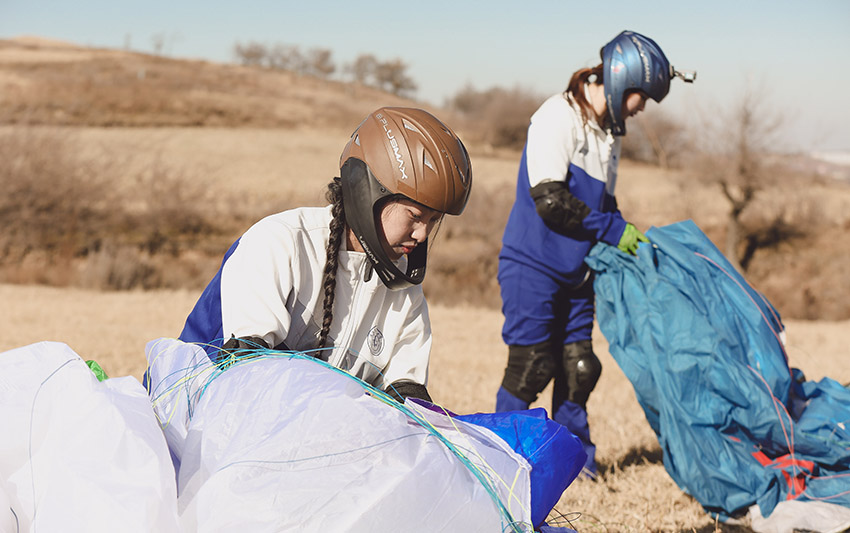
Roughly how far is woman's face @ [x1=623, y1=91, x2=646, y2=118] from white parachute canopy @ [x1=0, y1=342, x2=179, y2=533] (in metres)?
3.24

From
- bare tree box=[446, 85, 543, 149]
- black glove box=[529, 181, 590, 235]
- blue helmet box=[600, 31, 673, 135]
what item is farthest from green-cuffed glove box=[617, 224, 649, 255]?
bare tree box=[446, 85, 543, 149]

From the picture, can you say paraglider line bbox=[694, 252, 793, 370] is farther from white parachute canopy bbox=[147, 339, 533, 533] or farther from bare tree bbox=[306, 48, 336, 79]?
bare tree bbox=[306, 48, 336, 79]

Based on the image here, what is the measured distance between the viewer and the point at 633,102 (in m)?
4.45

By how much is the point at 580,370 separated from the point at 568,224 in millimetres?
843

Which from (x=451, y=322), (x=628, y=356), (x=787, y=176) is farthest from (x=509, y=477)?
(x=787, y=176)

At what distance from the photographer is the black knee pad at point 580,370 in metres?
4.55

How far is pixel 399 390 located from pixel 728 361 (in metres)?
2.23

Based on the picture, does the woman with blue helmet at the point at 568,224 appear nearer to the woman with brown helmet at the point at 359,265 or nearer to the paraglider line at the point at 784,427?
the paraglider line at the point at 784,427

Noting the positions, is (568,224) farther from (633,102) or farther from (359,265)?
(359,265)

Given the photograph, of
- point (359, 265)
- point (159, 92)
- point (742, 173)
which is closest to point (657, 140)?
point (742, 173)

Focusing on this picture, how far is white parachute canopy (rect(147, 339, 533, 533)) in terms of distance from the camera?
5.73 feet

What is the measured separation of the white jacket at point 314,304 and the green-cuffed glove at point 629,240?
2.00 metres

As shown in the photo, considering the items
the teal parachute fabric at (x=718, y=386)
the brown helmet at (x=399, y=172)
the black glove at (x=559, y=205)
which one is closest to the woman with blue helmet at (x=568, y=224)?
the black glove at (x=559, y=205)

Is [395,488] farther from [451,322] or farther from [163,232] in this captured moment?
[163,232]
